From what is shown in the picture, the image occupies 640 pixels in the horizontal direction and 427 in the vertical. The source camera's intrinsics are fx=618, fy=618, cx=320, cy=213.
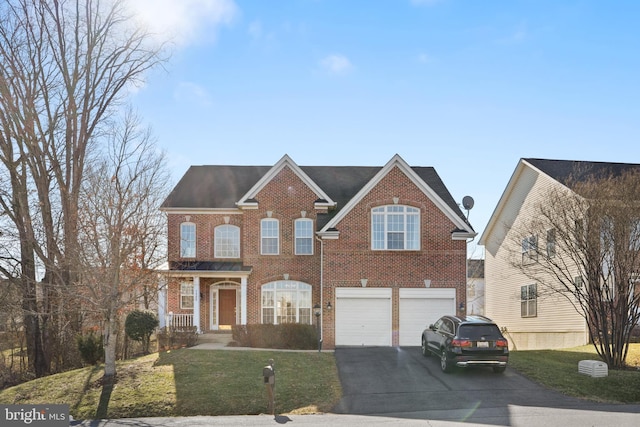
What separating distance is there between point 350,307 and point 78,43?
17.2 meters

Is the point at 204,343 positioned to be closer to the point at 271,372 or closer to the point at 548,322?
the point at 271,372

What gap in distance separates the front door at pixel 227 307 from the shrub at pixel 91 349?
8025 millimetres

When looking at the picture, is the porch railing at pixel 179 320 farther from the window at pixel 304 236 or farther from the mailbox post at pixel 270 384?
the mailbox post at pixel 270 384

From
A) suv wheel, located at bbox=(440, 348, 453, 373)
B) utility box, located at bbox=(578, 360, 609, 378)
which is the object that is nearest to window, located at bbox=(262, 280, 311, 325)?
suv wheel, located at bbox=(440, 348, 453, 373)

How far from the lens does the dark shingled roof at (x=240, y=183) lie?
31.4m

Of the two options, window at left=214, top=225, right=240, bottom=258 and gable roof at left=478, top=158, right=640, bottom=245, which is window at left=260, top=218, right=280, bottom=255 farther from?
gable roof at left=478, top=158, right=640, bottom=245

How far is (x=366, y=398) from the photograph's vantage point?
16297mm

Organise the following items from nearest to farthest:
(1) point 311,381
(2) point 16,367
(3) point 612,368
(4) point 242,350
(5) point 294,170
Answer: (1) point 311,381, (3) point 612,368, (4) point 242,350, (2) point 16,367, (5) point 294,170

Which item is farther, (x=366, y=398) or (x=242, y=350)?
(x=242, y=350)

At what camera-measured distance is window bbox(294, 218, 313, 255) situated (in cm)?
2931

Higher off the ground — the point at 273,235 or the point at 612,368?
the point at 273,235

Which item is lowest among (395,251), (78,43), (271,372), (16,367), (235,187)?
(16,367)

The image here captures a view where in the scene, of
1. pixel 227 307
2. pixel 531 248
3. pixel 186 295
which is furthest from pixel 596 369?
pixel 186 295

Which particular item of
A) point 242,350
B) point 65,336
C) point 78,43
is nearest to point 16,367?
point 65,336
